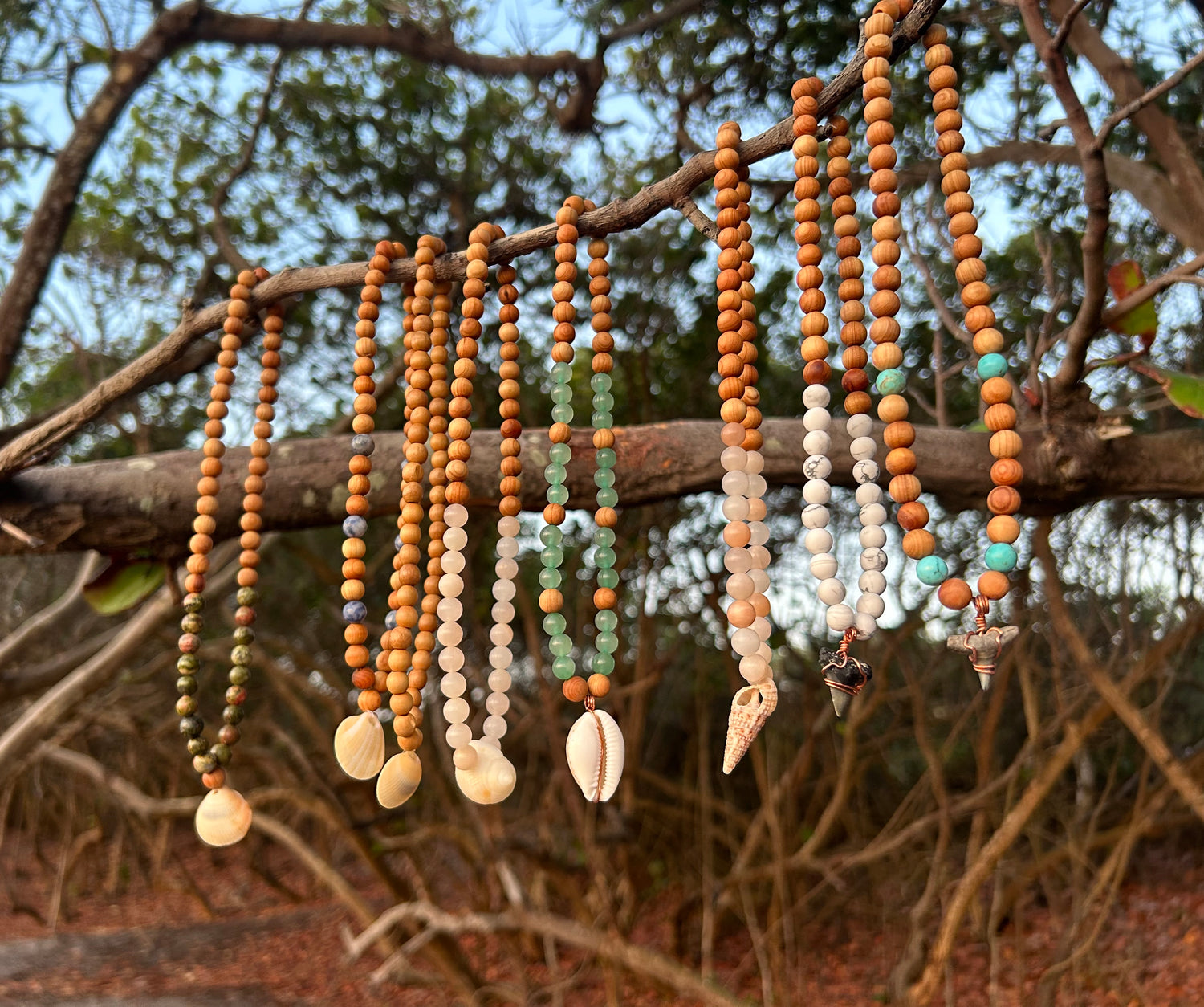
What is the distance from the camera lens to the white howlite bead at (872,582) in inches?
32.6

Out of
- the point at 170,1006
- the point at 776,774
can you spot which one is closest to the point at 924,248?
the point at 776,774

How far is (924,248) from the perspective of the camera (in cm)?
317

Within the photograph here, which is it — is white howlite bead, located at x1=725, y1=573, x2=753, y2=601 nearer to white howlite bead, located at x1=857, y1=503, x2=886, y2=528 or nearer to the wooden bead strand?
the wooden bead strand

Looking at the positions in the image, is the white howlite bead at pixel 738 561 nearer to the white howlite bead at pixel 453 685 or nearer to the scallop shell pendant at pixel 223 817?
the white howlite bead at pixel 453 685

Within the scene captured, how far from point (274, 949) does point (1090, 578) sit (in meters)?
4.59

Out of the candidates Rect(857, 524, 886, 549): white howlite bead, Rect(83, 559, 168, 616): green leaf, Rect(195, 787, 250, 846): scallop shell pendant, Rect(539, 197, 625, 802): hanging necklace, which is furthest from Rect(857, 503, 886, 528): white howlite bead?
Rect(83, 559, 168, 616): green leaf

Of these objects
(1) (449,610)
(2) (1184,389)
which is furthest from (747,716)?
(2) (1184,389)

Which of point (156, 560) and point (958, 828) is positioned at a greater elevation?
point (156, 560)

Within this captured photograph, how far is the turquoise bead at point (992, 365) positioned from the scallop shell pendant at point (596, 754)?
1.62 ft

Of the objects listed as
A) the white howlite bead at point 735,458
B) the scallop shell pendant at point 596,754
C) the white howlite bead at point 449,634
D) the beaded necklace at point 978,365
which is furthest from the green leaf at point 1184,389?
the white howlite bead at point 449,634

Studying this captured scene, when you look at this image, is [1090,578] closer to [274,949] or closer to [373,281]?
[373,281]

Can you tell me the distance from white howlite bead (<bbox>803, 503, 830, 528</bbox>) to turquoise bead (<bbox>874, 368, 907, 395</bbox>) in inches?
5.3

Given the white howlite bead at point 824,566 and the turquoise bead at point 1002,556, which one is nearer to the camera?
the turquoise bead at point 1002,556

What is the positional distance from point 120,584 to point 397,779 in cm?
88
